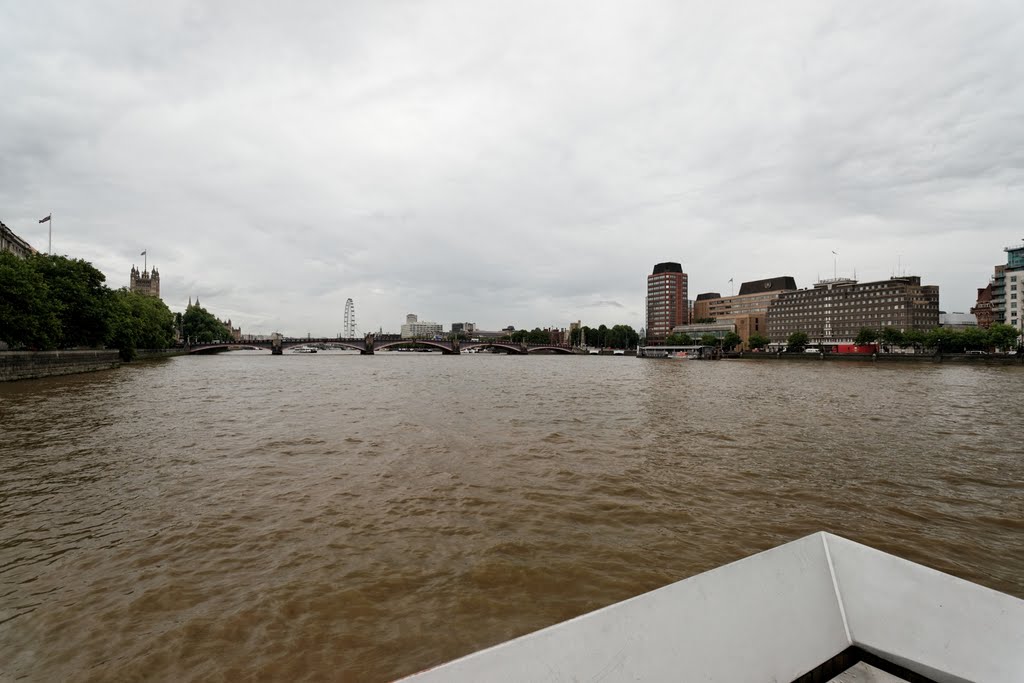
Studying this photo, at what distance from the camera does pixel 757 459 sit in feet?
38.7

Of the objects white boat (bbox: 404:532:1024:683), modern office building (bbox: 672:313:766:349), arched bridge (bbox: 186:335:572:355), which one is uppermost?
modern office building (bbox: 672:313:766:349)

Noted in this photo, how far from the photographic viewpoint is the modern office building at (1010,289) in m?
104

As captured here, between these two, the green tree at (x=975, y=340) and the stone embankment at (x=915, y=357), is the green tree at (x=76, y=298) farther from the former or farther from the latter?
the green tree at (x=975, y=340)

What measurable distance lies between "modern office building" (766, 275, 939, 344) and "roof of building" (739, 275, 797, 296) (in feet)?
45.6

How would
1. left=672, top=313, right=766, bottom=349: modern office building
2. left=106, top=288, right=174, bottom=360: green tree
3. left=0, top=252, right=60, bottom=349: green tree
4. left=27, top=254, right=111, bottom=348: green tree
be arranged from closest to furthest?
1. left=0, top=252, right=60, bottom=349: green tree
2. left=27, top=254, right=111, bottom=348: green tree
3. left=106, top=288, right=174, bottom=360: green tree
4. left=672, top=313, right=766, bottom=349: modern office building

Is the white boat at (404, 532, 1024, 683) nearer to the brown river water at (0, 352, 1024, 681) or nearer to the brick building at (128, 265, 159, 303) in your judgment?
the brown river water at (0, 352, 1024, 681)

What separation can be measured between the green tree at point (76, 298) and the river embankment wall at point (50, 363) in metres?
1.84

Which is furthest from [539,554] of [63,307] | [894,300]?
[894,300]

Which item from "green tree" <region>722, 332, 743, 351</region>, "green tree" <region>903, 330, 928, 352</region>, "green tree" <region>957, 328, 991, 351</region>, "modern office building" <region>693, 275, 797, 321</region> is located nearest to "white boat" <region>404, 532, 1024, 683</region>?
"green tree" <region>957, 328, 991, 351</region>

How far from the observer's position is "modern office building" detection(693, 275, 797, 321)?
175 meters

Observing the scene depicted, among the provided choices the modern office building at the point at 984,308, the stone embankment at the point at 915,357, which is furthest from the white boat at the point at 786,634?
the modern office building at the point at 984,308

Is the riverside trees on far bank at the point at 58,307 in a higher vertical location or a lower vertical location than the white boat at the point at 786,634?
higher

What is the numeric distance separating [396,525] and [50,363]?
1948 inches

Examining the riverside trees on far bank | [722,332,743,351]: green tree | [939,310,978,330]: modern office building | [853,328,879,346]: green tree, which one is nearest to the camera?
the riverside trees on far bank
